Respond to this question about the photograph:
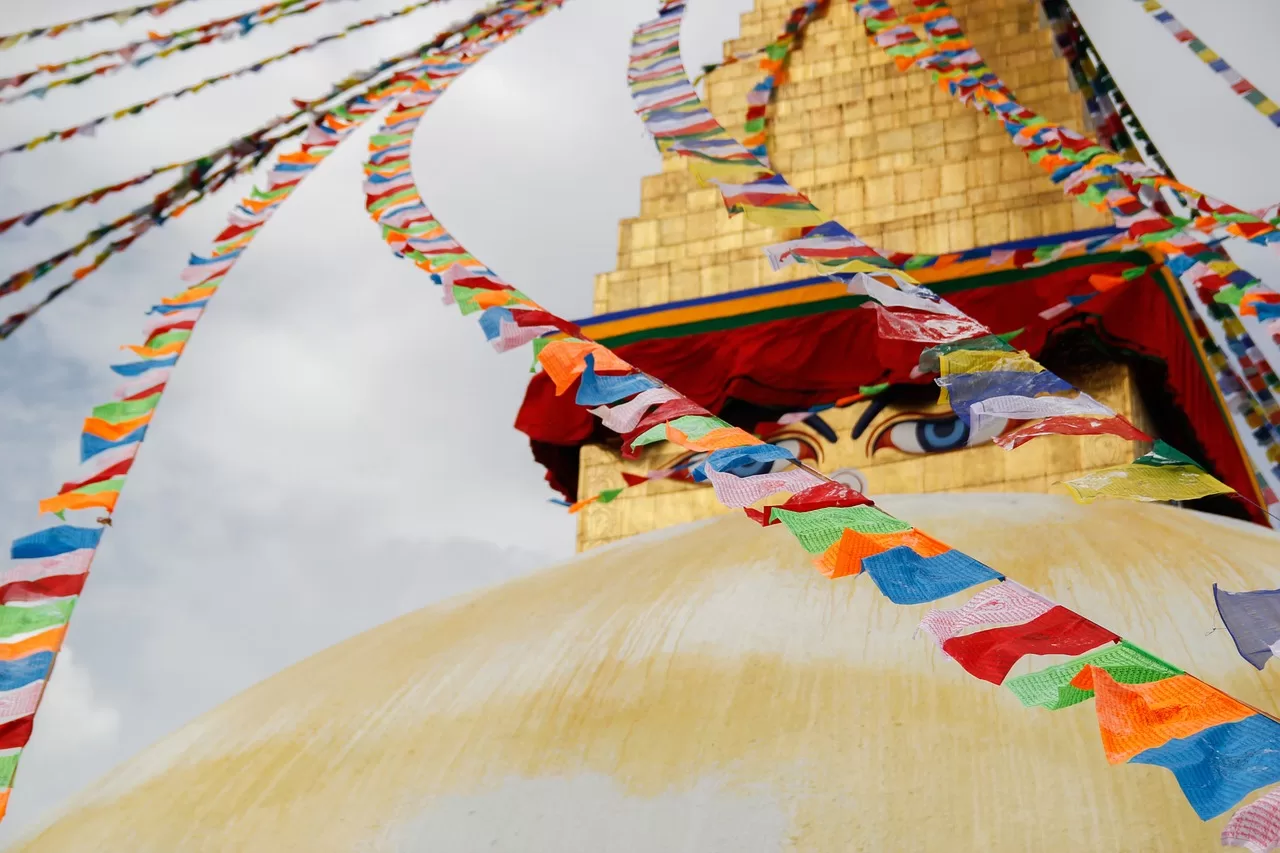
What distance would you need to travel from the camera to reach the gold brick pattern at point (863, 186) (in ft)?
23.6

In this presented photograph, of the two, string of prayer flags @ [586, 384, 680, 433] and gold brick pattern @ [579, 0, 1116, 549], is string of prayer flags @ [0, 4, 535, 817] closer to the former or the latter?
string of prayer flags @ [586, 384, 680, 433]

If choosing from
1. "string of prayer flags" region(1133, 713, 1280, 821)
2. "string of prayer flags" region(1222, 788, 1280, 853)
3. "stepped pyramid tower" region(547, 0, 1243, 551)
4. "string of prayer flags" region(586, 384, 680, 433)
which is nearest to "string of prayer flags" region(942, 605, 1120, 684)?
"string of prayer flags" region(1133, 713, 1280, 821)

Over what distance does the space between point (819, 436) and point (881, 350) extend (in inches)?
21.6

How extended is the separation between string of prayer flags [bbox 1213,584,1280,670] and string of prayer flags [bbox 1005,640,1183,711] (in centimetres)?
12

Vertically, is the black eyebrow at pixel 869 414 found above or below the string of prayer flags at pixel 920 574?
below

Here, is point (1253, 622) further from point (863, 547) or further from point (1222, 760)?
point (863, 547)

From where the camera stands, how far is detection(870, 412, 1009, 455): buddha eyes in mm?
6766

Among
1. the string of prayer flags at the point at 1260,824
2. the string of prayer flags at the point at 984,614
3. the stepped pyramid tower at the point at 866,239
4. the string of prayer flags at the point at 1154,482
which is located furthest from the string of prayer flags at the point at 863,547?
the stepped pyramid tower at the point at 866,239

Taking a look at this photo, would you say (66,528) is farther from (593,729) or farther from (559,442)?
(559,442)

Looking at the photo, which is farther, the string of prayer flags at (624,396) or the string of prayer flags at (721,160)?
the string of prayer flags at (721,160)

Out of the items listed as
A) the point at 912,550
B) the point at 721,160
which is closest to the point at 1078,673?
the point at 912,550

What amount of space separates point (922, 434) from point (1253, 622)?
4.58 m

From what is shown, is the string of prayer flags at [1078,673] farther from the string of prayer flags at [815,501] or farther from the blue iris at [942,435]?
the blue iris at [942,435]

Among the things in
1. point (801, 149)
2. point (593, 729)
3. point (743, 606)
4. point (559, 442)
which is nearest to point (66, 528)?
point (593, 729)
